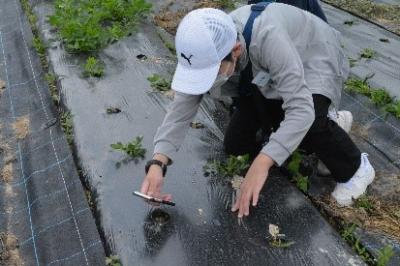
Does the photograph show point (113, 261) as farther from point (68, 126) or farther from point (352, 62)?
point (352, 62)

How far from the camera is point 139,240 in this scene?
220cm

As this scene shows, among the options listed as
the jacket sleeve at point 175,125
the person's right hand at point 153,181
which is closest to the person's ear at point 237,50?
the jacket sleeve at point 175,125

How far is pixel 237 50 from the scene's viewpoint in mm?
1994

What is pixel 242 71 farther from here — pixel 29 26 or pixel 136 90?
pixel 29 26

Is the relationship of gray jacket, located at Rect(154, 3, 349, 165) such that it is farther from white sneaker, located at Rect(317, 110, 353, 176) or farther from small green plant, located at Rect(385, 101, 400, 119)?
small green plant, located at Rect(385, 101, 400, 119)

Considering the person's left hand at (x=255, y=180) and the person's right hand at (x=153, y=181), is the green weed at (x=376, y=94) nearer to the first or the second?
the person's left hand at (x=255, y=180)

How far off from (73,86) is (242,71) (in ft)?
5.61

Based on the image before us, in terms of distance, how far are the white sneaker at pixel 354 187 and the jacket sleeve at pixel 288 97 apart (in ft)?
1.99

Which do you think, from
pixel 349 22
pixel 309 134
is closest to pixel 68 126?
pixel 309 134

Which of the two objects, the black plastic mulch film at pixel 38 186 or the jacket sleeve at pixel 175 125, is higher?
the jacket sleeve at pixel 175 125

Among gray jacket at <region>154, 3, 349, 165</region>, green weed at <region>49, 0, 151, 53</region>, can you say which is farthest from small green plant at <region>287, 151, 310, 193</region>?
green weed at <region>49, 0, 151, 53</region>

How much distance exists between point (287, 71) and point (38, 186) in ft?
5.39

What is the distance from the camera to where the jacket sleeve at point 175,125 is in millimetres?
2254

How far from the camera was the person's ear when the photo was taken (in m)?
1.97
